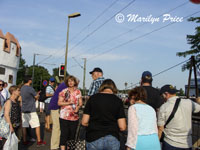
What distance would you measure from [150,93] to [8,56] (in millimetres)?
25662

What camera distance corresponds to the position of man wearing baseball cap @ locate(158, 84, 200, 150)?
12.3ft

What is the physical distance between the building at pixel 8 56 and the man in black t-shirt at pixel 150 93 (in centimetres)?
2406

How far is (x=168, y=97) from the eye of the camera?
13.1 feet

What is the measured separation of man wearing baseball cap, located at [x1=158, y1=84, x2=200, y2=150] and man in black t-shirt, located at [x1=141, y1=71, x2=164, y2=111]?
0.55 meters

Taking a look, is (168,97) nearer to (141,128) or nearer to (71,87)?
(141,128)

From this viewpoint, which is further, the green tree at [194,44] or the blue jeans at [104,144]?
the green tree at [194,44]

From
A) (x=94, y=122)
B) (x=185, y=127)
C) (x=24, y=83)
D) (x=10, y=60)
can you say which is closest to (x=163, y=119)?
(x=185, y=127)

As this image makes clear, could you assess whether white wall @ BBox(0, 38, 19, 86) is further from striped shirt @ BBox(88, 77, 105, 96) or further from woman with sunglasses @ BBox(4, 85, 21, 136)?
striped shirt @ BBox(88, 77, 105, 96)

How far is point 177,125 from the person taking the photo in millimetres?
3760

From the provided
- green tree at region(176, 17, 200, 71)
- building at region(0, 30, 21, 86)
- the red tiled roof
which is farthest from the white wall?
green tree at region(176, 17, 200, 71)

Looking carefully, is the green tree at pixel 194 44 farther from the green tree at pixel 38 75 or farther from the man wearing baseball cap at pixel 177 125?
the green tree at pixel 38 75

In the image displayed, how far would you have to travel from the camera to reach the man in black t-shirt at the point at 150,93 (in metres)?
4.43

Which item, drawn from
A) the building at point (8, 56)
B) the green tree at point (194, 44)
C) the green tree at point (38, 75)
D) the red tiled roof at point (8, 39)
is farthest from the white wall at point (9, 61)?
the green tree at point (38, 75)

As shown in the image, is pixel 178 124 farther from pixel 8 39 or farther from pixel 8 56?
pixel 8 39
